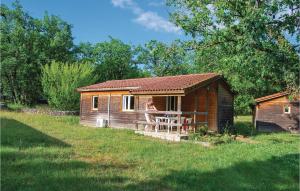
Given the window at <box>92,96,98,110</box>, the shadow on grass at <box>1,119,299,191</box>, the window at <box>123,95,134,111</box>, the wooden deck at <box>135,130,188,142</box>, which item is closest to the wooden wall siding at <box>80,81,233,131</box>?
the window at <box>123,95,134,111</box>

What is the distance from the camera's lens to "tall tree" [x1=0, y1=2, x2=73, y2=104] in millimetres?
46062

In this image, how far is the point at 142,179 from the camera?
893 cm

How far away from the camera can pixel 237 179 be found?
9508 millimetres

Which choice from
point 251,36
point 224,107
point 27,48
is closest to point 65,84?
point 27,48

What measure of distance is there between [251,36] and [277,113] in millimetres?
18957

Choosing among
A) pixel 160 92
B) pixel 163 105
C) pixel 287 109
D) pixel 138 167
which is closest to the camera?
pixel 138 167

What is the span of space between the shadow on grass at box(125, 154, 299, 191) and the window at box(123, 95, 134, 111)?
13779 mm

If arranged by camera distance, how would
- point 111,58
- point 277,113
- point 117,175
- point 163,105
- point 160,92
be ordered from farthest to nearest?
point 111,58, point 277,113, point 163,105, point 160,92, point 117,175

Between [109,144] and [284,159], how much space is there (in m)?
6.65

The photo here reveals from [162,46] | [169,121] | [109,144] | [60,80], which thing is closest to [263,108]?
[169,121]

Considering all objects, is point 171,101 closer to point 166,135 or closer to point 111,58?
point 166,135

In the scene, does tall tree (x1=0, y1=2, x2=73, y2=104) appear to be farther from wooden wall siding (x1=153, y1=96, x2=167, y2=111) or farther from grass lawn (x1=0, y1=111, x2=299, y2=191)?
grass lawn (x1=0, y1=111, x2=299, y2=191)

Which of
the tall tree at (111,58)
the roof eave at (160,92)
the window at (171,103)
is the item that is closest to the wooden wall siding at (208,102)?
the window at (171,103)

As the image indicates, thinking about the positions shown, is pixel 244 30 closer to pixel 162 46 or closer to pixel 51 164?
pixel 162 46
